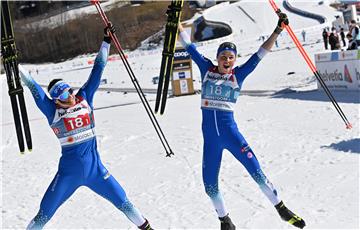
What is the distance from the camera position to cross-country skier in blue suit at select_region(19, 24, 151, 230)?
19.3 ft

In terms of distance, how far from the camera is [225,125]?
6.33 m

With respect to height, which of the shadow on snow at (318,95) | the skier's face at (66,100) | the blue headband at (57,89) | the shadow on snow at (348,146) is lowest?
the shadow on snow at (318,95)

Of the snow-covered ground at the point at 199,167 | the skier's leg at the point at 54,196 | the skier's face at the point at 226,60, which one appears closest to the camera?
the skier's leg at the point at 54,196

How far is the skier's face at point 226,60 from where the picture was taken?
20.6ft

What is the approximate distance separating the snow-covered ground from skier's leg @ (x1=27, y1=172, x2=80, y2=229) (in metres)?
2.63

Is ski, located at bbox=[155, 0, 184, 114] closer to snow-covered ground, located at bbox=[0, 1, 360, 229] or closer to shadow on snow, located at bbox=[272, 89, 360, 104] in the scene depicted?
snow-covered ground, located at bbox=[0, 1, 360, 229]

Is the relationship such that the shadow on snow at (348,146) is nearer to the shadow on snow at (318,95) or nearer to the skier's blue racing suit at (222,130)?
the shadow on snow at (318,95)

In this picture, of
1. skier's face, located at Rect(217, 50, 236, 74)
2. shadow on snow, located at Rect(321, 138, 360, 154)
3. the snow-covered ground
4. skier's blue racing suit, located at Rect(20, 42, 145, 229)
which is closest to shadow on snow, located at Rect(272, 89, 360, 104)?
the snow-covered ground

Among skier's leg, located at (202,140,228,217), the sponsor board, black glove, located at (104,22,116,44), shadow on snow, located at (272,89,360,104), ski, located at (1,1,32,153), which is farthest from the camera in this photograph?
the sponsor board

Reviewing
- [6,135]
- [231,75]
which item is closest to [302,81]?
[6,135]

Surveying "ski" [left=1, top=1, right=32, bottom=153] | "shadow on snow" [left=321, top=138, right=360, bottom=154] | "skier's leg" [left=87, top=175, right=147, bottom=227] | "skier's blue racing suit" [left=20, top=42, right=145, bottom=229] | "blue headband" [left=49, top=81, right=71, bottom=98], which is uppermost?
"ski" [left=1, top=1, right=32, bottom=153]

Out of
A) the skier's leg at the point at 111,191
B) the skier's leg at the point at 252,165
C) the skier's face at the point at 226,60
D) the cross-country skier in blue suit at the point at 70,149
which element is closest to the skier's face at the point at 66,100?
the cross-country skier in blue suit at the point at 70,149

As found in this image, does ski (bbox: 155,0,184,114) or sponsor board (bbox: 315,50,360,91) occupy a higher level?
ski (bbox: 155,0,184,114)

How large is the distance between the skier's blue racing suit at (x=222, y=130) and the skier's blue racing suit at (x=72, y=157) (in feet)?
3.81
